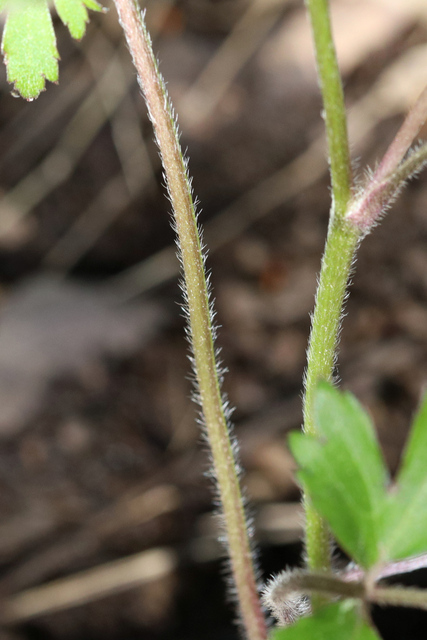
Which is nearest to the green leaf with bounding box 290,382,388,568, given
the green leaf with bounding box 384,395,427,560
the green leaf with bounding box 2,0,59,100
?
the green leaf with bounding box 384,395,427,560

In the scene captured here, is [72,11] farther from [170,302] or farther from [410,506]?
[170,302]

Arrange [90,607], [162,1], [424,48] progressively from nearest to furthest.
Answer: [90,607] → [424,48] → [162,1]

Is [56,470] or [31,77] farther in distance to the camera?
[56,470]

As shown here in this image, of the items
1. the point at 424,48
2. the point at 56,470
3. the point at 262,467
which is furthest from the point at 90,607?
the point at 424,48

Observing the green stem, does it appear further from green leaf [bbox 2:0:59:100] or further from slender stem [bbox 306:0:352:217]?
green leaf [bbox 2:0:59:100]

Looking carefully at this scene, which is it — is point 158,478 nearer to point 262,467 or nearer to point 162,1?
point 262,467

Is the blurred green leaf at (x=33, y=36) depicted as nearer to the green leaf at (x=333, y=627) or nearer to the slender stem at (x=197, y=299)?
the slender stem at (x=197, y=299)

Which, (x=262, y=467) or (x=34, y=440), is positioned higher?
(x=34, y=440)
